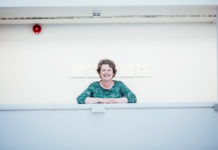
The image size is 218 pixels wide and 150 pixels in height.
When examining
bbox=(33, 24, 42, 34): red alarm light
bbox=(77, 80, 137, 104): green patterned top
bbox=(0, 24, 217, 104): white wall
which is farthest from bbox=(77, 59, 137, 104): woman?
bbox=(33, 24, 42, 34): red alarm light

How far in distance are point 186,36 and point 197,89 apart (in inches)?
29.2

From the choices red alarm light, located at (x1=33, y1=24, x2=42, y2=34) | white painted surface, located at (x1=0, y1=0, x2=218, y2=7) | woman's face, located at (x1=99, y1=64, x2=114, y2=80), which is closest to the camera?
white painted surface, located at (x1=0, y1=0, x2=218, y2=7)

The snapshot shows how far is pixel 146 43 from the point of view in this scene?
2705 mm

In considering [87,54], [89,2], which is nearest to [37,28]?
[87,54]

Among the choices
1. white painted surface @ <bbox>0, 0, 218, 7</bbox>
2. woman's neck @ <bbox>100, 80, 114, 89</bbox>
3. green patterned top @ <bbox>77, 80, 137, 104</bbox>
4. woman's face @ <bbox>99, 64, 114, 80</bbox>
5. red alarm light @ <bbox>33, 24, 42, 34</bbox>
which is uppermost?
red alarm light @ <bbox>33, 24, 42, 34</bbox>

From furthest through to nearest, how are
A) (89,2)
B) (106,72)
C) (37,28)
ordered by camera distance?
1. (37,28)
2. (106,72)
3. (89,2)

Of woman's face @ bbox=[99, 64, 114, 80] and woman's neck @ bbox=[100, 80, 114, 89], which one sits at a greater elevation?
woman's face @ bbox=[99, 64, 114, 80]

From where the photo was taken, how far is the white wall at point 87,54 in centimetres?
268

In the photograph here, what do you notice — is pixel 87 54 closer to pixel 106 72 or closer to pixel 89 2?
pixel 106 72

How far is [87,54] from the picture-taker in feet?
8.86

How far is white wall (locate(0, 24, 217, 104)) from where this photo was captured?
2682 millimetres

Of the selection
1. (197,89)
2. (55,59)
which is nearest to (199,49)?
(197,89)

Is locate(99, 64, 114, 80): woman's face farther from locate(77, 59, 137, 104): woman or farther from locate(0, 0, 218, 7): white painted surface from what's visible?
locate(0, 0, 218, 7): white painted surface

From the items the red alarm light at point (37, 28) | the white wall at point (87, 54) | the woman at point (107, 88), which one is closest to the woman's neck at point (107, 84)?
the woman at point (107, 88)
